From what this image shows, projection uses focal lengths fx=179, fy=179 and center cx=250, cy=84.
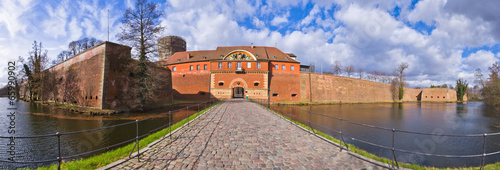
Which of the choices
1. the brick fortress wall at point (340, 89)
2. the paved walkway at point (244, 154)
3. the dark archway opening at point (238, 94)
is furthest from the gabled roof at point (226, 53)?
the paved walkway at point (244, 154)

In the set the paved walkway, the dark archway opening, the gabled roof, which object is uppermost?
the gabled roof

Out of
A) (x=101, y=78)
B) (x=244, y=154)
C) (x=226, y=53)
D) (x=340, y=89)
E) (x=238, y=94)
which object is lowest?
(x=244, y=154)

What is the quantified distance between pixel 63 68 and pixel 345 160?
33.5m

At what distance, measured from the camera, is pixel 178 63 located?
35.9m

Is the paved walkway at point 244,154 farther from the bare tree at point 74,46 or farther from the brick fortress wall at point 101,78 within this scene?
the bare tree at point 74,46

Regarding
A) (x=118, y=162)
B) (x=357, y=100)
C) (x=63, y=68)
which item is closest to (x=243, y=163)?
(x=118, y=162)

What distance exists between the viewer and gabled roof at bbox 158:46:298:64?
111 feet

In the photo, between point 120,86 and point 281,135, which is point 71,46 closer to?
point 120,86

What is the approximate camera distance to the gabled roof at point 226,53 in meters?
33.7

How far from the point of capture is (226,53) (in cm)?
3578

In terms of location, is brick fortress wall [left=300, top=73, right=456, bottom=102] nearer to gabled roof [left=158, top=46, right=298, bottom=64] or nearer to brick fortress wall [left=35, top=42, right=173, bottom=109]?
gabled roof [left=158, top=46, right=298, bottom=64]

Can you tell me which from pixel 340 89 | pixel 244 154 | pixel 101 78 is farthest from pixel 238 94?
pixel 244 154

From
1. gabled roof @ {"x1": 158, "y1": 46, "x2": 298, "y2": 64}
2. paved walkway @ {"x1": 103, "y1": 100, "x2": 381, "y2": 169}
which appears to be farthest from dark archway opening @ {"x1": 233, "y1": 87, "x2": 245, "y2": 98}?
paved walkway @ {"x1": 103, "y1": 100, "x2": 381, "y2": 169}

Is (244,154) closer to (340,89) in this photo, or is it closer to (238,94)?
(340,89)
